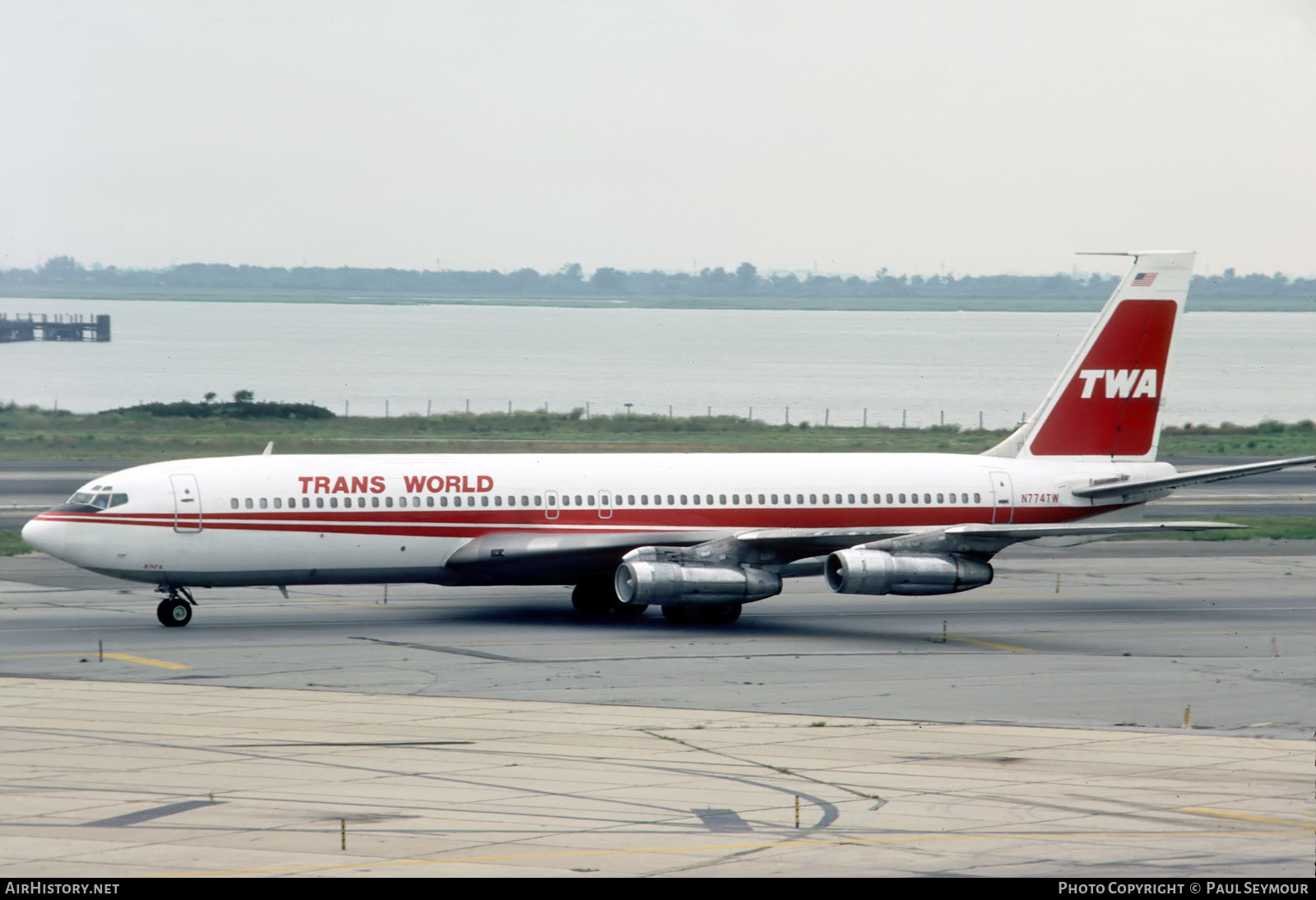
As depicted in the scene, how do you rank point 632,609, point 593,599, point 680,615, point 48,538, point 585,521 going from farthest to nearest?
point 632,609 → point 593,599 → point 585,521 → point 680,615 → point 48,538

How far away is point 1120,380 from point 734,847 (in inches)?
1254

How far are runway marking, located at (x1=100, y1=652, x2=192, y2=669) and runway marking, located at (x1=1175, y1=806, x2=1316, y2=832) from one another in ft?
68.9

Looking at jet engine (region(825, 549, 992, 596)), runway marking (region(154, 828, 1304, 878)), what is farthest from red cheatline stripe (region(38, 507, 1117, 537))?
runway marking (region(154, 828, 1304, 878))

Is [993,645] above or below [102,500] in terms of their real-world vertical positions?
below

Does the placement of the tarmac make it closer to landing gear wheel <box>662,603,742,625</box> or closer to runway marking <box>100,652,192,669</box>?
runway marking <box>100,652,192,669</box>

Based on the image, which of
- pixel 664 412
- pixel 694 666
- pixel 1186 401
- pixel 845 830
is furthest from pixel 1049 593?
pixel 1186 401

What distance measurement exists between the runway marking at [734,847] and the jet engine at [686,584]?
19.4 m

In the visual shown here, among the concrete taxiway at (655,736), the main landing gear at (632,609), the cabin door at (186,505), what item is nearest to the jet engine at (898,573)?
the concrete taxiway at (655,736)

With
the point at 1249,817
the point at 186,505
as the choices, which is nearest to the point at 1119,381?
the point at 186,505

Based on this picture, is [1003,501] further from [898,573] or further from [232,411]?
[232,411]

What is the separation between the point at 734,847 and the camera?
19.3 meters

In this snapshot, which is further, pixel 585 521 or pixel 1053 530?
pixel 585 521

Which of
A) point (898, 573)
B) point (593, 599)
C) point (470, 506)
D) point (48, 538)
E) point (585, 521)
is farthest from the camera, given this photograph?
point (593, 599)

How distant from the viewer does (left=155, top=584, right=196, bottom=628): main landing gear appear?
1563 inches
